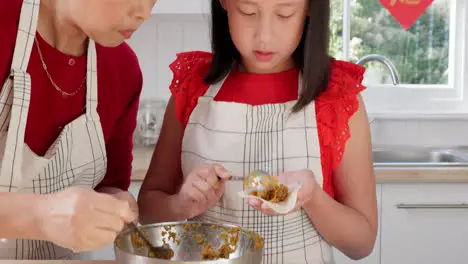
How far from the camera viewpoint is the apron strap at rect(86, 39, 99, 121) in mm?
1333

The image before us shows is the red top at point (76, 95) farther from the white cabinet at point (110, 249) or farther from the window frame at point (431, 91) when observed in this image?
the window frame at point (431, 91)

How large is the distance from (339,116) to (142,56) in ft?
5.32

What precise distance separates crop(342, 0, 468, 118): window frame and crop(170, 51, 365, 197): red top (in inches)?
60.5

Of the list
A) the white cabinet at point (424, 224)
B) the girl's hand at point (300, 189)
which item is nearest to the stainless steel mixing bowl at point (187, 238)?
the girl's hand at point (300, 189)

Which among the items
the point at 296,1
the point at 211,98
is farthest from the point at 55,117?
the point at 296,1

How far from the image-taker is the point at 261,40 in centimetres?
126

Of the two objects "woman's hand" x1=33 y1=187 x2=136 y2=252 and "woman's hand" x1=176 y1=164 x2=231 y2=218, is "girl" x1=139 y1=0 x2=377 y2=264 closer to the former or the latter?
"woman's hand" x1=176 y1=164 x2=231 y2=218

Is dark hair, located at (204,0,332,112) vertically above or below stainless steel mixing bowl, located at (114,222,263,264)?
above

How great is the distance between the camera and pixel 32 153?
1253 mm

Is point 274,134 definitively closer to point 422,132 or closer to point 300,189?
point 300,189

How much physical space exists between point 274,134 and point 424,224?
109cm

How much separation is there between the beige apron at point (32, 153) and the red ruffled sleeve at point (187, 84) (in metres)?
0.20

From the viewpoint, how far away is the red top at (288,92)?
1354 millimetres

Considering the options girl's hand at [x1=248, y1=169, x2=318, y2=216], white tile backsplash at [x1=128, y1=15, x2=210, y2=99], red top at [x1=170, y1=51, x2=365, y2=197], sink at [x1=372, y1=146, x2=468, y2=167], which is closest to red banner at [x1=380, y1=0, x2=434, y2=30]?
sink at [x1=372, y1=146, x2=468, y2=167]
